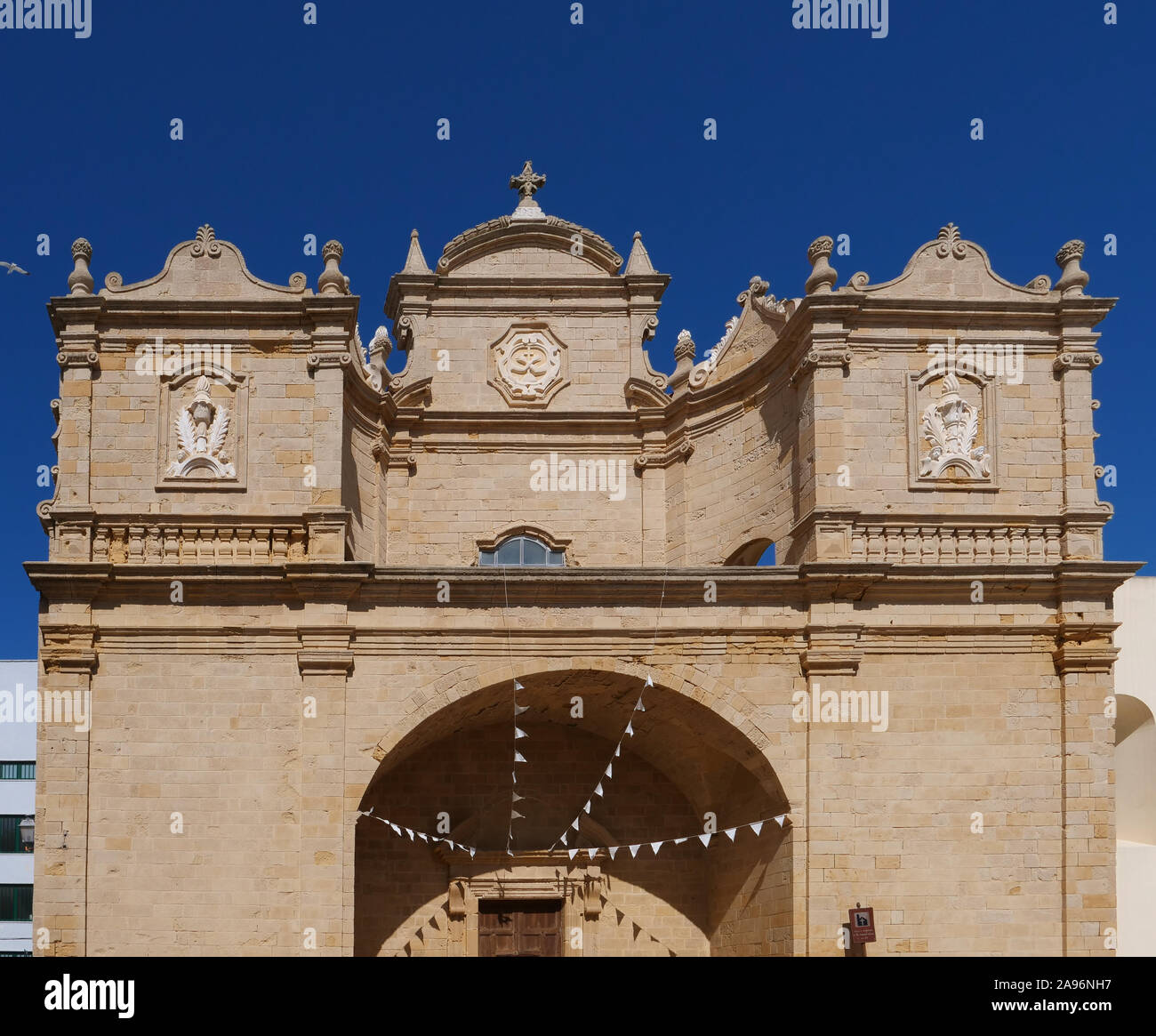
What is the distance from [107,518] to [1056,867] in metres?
12.9

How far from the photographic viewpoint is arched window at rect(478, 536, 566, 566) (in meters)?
23.5

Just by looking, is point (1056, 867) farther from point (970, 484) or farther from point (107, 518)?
point (107, 518)

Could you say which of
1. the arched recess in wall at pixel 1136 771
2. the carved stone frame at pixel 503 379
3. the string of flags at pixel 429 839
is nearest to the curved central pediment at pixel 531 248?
the carved stone frame at pixel 503 379

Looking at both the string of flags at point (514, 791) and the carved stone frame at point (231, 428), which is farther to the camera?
the string of flags at point (514, 791)

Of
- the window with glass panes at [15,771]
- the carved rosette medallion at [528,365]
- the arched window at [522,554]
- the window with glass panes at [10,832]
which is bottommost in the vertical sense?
Result: the window with glass panes at [10,832]

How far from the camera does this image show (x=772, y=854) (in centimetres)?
1950

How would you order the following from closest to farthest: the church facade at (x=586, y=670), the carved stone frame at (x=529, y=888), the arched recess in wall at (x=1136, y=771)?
the church facade at (x=586, y=670) < the carved stone frame at (x=529, y=888) < the arched recess in wall at (x=1136, y=771)

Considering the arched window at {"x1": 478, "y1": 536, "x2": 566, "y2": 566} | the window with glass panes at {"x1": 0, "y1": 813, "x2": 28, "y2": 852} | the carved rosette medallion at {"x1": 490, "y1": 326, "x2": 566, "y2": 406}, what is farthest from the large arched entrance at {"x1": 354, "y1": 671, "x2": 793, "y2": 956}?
the window with glass panes at {"x1": 0, "y1": 813, "x2": 28, "y2": 852}

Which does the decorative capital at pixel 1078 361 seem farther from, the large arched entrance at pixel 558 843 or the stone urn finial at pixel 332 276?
the stone urn finial at pixel 332 276

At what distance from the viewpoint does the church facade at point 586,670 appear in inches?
736

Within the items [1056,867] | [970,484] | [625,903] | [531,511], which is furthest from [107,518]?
[1056,867]

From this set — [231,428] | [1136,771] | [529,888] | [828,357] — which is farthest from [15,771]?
[1136,771]

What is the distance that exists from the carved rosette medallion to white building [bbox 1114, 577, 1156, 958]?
32.7 ft

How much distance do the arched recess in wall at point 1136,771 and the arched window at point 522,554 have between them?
9690mm
